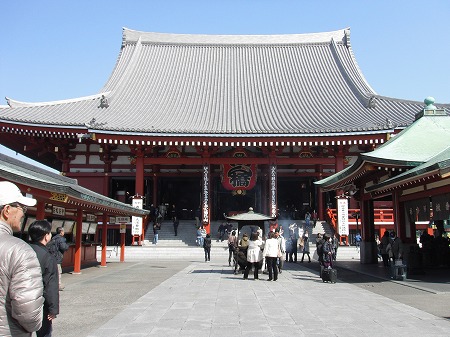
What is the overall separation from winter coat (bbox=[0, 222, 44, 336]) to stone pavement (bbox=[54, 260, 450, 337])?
382cm

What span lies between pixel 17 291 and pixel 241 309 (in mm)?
6152

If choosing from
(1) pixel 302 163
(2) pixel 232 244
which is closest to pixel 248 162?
(1) pixel 302 163

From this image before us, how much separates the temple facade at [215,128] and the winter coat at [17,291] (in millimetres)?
21528

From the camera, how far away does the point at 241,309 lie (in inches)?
330

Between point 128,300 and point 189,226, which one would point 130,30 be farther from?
point 128,300

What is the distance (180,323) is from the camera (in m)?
7.07

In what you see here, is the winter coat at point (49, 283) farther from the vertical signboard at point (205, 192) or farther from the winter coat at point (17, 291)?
the vertical signboard at point (205, 192)

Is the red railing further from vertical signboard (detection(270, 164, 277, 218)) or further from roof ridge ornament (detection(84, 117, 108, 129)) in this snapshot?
roof ridge ornament (detection(84, 117, 108, 129))

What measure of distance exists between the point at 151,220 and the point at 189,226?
2532 mm

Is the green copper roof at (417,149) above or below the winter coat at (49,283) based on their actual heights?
above

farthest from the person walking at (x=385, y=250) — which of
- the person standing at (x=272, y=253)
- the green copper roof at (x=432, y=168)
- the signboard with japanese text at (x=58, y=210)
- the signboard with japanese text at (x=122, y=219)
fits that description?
the signboard with japanese text at (x=58, y=210)

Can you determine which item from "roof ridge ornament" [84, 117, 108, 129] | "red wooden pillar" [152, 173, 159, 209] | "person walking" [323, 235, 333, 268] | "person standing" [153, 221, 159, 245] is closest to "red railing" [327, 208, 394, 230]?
"person standing" [153, 221, 159, 245]

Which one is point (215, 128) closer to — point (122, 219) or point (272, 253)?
point (122, 219)

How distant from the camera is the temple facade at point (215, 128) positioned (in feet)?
80.4
